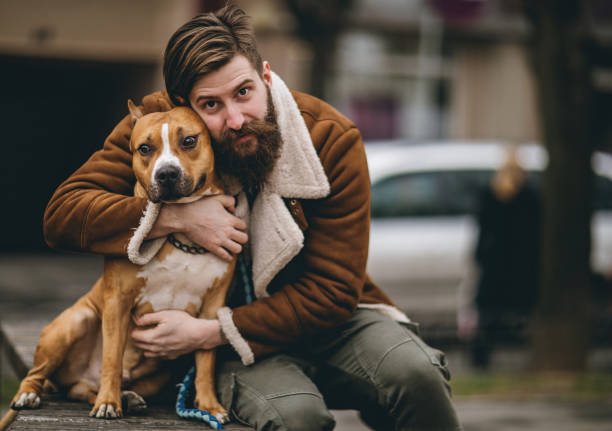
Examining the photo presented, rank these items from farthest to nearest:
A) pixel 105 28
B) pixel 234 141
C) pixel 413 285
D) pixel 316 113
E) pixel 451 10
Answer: pixel 451 10, pixel 105 28, pixel 413 285, pixel 316 113, pixel 234 141

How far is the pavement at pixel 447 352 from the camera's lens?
5.11 metres

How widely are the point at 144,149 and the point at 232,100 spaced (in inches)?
12.9

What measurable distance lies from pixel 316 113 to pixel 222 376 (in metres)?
0.99

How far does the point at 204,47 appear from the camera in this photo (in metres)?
2.57

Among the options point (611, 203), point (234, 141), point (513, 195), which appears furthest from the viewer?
point (611, 203)

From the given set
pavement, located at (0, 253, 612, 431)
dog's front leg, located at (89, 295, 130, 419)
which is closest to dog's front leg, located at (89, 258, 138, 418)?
dog's front leg, located at (89, 295, 130, 419)

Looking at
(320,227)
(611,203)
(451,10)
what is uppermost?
(451,10)

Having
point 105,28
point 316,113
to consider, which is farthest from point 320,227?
point 105,28

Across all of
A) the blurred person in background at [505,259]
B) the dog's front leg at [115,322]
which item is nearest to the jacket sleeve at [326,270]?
the dog's front leg at [115,322]

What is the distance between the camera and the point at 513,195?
24.3ft

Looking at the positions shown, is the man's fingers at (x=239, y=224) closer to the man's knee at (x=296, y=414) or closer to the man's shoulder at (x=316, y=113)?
the man's shoulder at (x=316, y=113)

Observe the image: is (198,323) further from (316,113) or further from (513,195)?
(513,195)

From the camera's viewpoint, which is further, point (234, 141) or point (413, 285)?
point (413, 285)

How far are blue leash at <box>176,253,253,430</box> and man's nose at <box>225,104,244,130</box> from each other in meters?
0.48
